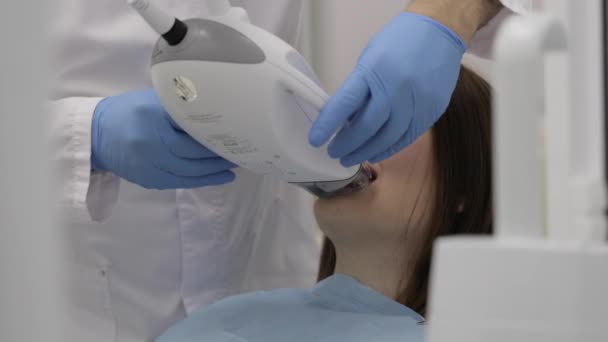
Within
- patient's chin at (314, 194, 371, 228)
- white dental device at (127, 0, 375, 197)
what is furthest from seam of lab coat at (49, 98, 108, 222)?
patient's chin at (314, 194, 371, 228)

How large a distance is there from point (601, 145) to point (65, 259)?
1.01 feet

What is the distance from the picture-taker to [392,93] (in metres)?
0.99

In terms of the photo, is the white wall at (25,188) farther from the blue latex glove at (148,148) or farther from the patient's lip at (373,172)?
the patient's lip at (373,172)

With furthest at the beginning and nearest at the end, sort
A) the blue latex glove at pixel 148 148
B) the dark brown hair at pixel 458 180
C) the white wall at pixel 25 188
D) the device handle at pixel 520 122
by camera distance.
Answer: the dark brown hair at pixel 458 180 → the blue latex glove at pixel 148 148 → the device handle at pixel 520 122 → the white wall at pixel 25 188

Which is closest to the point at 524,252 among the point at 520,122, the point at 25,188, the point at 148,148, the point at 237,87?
Answer: the point at 520,122

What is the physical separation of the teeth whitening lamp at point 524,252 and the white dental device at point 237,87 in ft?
1.81

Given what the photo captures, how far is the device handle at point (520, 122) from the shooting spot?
1.30ft

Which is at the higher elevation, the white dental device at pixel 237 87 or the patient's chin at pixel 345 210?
the white dental device at pixel 237 87

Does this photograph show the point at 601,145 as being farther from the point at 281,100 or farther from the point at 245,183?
the point at 245,183

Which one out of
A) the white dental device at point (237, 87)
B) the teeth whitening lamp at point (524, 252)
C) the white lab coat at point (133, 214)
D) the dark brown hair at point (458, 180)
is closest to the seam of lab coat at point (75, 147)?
the white lab coat at point (133, 214)

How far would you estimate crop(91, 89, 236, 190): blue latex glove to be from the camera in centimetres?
114

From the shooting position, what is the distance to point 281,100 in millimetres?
976

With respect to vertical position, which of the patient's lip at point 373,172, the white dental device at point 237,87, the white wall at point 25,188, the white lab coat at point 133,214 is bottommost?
the white lab coat at point 133,214

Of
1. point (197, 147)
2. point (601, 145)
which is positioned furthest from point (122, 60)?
point (601, 145)
